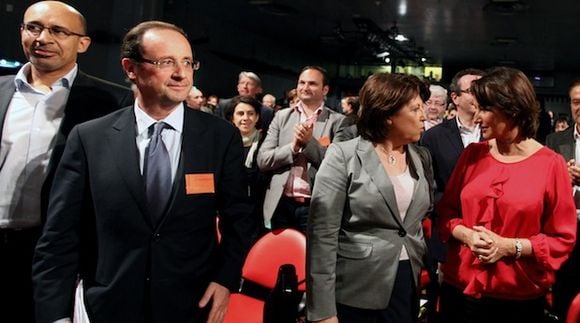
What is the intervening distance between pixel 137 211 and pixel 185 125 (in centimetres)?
30

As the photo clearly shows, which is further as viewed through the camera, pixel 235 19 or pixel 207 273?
pixel 235 19

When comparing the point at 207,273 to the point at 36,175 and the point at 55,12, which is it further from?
the point at 55,12

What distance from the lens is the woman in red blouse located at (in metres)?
1.74

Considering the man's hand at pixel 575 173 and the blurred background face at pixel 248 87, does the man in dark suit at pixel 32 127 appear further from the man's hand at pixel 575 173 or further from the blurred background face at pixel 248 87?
the blurred background face at pixel 248 87

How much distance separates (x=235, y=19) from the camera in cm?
1143

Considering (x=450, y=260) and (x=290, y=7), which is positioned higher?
(x=290, y=7)

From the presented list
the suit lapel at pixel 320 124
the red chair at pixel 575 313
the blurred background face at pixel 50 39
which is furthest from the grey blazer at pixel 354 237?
the suit lapel at pixel 320 124

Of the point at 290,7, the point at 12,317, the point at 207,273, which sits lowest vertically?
the point at 12,317

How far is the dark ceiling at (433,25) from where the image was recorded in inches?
368

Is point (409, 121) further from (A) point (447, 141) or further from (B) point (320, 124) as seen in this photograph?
(B) point (320, 124)

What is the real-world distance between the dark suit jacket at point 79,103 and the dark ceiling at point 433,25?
755cm

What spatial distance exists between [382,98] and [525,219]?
64cm

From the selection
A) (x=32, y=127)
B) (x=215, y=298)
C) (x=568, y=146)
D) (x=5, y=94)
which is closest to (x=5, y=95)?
(x=5, y=94)

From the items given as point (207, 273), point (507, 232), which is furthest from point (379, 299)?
point (207, 273)
